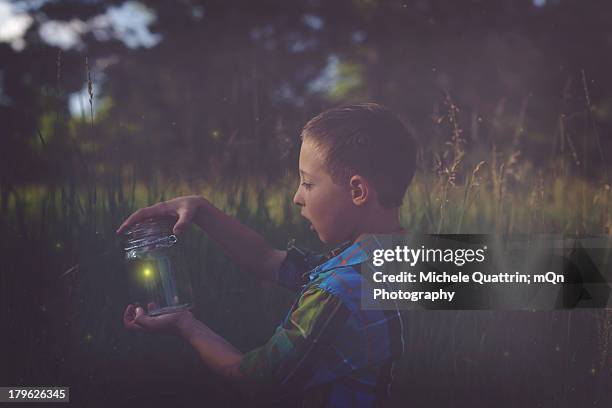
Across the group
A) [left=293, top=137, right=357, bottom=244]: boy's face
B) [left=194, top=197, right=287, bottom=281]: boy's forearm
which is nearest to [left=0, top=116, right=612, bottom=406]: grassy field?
[left=194, top=197, right=287, bottom=281]: boy's forearm

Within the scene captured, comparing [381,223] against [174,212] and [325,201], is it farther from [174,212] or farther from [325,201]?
[174,212]

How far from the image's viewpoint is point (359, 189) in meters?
1.25

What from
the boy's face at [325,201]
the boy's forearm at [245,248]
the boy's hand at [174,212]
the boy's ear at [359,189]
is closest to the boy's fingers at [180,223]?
the boy's hand at [174,212]

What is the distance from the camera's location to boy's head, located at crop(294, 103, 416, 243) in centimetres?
124

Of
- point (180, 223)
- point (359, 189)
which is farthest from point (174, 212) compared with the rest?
point (359, 189)

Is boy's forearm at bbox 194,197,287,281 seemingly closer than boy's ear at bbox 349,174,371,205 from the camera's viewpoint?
No

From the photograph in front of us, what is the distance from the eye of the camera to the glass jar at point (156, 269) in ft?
4.61

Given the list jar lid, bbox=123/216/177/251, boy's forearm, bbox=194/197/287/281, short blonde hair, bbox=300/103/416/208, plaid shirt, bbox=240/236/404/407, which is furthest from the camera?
boy's forearm, bbox=194/197/287/281

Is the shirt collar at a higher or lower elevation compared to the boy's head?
lower

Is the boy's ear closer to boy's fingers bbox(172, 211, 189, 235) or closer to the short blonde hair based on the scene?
the short blonde hair

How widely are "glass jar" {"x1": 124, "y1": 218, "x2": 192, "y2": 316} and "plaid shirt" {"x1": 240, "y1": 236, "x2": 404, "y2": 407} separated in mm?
372

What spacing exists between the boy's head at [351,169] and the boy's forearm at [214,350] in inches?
12.4

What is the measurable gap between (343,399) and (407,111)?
9.59 ft

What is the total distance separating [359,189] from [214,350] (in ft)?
1.48
